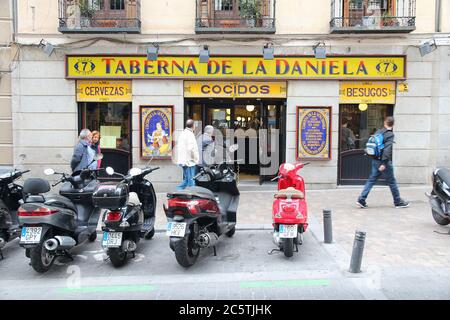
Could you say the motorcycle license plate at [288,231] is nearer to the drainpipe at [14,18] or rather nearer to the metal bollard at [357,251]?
the metal bollard at [357,251]

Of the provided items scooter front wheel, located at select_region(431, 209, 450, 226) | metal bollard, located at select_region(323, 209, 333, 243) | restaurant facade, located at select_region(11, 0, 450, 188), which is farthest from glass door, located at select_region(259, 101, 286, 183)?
metal bollard, located at select_region(323, 209, 333, 243)

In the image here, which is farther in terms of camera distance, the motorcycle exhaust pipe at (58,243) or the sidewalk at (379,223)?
the sidewalk at (379,223)

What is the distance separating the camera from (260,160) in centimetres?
1218

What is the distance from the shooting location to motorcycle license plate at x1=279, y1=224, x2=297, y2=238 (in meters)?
5.68

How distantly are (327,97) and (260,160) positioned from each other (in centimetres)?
250

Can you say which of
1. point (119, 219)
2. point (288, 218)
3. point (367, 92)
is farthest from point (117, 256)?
point (367, 92)

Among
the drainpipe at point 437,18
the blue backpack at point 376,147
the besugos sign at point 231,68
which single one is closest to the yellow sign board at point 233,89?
the besugos sign at point 231,68

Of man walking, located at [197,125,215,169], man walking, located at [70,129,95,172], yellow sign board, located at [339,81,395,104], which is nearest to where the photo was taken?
man walking, located at [70,129,95,172]

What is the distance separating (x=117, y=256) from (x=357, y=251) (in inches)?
118

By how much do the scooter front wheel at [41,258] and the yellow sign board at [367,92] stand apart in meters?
8.40

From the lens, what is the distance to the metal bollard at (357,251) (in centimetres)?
517

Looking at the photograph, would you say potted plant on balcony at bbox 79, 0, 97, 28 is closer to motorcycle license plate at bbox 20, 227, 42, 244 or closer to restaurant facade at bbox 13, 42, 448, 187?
restaurant facade at bbox 13, 42, 448, 187

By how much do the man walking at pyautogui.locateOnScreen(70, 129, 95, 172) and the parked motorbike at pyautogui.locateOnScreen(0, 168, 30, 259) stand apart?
92cm

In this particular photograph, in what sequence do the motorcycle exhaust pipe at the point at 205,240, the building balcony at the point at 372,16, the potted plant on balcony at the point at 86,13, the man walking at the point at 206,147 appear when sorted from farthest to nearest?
the potted plant on balcony at the point at 86,13
the building balcony at the point at 372,16
the man walking at the point at 206,147
the motorcycle exhaust pipe at the point at 205,240
